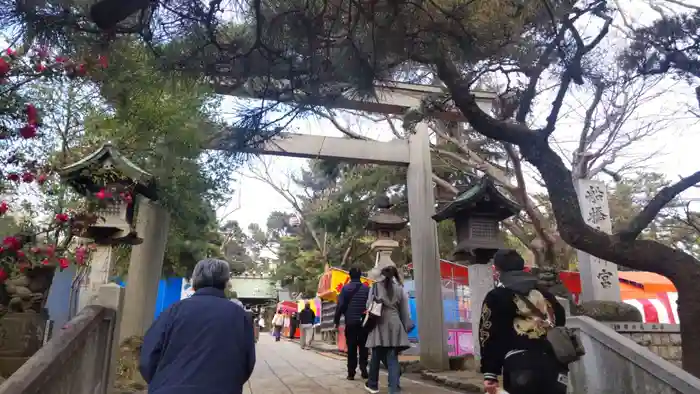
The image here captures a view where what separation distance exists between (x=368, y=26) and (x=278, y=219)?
3220cm

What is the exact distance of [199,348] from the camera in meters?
2.51

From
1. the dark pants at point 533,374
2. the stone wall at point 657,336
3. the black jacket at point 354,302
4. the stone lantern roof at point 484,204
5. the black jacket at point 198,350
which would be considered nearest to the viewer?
the black jacket at point 198,350

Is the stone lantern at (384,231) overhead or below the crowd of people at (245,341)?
overhead

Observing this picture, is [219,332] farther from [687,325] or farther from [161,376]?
[687,325]

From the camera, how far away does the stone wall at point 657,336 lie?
6.68 metres

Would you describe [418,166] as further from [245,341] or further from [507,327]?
Result: [245,341]

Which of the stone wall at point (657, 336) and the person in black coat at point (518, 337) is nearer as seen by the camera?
the person in black coat at point (518, 337)

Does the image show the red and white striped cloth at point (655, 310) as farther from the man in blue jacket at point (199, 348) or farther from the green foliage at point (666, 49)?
the man in blue jacket at point (199, 348)

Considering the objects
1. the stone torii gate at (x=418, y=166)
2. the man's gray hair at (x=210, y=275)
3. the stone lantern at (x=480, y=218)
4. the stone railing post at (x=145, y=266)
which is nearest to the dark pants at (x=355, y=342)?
the stone torii gate at (x=418, y=166)

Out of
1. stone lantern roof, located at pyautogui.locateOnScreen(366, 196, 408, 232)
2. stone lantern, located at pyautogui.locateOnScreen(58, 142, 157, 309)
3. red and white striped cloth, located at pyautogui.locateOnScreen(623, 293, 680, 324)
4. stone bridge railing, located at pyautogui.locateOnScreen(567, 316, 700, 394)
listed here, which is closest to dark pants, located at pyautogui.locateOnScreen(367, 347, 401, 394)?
stone bridge railing, located at pyautogui.locateOnScreen(567, 316, 700, 394)

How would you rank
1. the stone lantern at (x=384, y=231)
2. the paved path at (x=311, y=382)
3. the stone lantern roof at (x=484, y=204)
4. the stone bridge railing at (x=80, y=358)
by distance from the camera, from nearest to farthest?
1. the stone bridge railing at (x=80, y=358)
2. the paved path at (x=311, y=382)
3. the stone lantern roof at (x=484, y=204)
4. the stone lantern at (x=384, y=231)

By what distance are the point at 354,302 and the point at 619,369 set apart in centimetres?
357

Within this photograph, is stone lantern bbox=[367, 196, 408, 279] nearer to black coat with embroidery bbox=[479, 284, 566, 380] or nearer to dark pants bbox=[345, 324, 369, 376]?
dark pants bbox=[345, 324, 369, 376]

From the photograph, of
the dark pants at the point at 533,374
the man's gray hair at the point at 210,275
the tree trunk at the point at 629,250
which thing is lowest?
the dark pants at the point at 533,374
